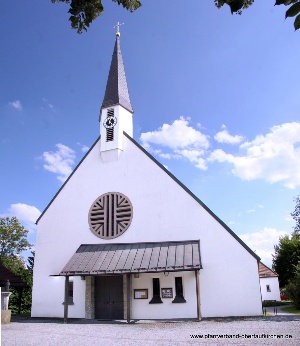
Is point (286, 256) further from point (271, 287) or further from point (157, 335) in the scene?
point (157, 335)

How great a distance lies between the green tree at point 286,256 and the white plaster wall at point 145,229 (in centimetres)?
2205

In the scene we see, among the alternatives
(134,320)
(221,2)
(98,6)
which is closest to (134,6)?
(98,6)

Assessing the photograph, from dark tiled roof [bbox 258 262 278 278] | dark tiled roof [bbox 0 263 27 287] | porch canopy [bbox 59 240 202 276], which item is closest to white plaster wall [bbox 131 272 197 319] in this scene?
porch canopy [bbox 59 240 202 276]

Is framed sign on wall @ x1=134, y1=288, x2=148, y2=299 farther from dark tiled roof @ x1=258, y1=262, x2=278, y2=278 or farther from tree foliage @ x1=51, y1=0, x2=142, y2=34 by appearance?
dark tiled roof @ x1=258, y1=262, x2=278, y2=278

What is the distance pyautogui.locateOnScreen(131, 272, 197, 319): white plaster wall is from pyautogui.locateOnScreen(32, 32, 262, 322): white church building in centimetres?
4

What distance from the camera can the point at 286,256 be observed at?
36438mm

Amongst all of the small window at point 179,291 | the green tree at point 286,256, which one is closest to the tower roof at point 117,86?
the small window at point 179,291

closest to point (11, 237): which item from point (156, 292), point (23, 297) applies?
point (23, 297)

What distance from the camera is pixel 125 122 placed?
69.7ft

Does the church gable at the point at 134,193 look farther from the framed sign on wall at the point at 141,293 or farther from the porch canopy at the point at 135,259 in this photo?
the framed sign on wall at the point at 141,293

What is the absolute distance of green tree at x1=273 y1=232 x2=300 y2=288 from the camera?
116 feet

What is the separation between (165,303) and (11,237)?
3440cm

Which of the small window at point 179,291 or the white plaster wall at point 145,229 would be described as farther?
the small window at point 179,291

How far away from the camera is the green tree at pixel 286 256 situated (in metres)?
35.5
